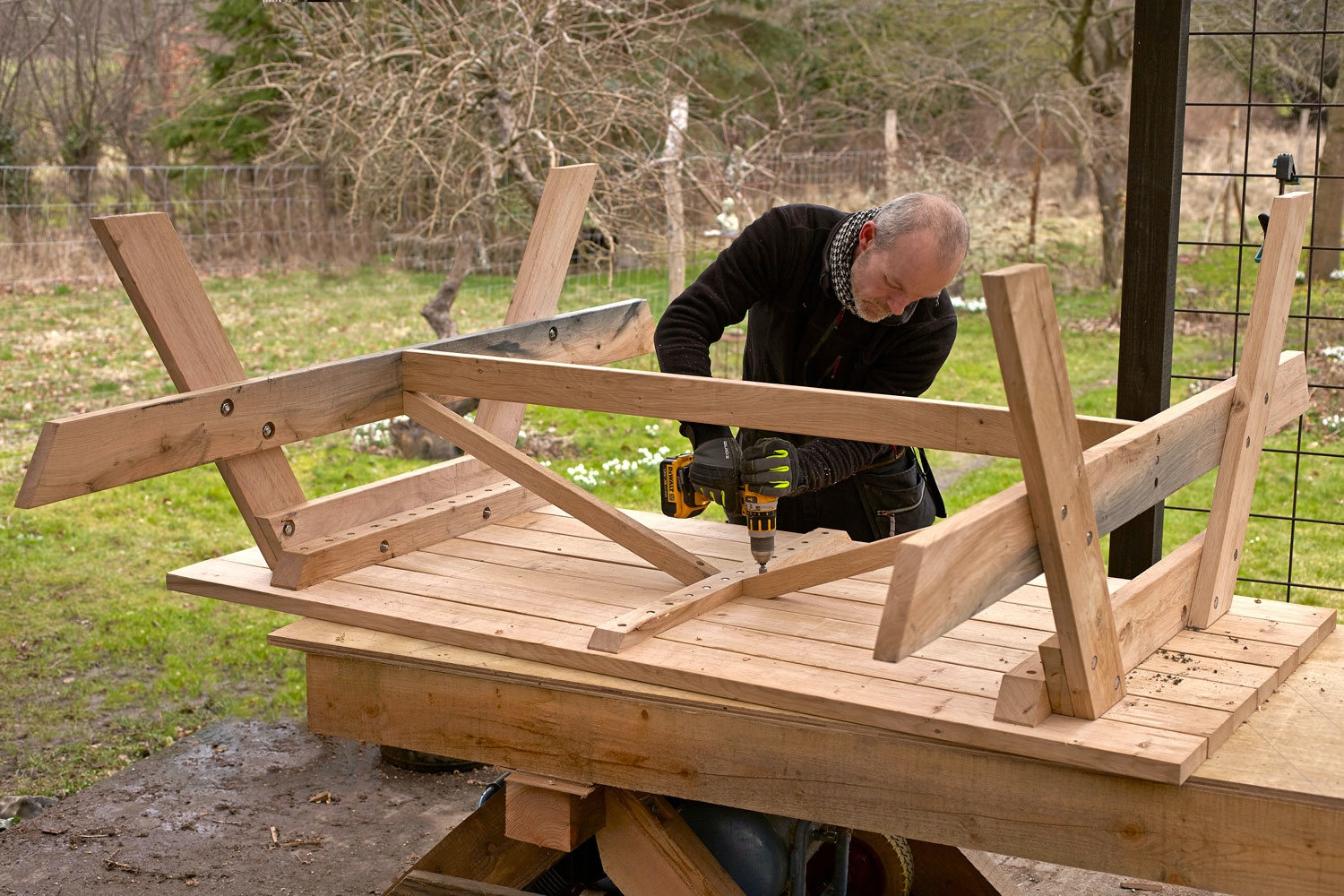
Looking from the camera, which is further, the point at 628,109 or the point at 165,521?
the point at 628,109

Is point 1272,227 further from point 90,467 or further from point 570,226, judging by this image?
point 90,467

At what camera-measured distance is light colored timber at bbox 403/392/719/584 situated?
3062 millimetres

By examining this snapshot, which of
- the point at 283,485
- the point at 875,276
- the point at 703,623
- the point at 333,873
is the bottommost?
the point at 333,873

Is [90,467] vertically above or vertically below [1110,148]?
below

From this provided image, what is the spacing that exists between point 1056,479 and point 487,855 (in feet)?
5.59

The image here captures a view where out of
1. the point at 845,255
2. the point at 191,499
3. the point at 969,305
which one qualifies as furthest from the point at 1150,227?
the point at 969,305

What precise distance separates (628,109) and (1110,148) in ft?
27.1

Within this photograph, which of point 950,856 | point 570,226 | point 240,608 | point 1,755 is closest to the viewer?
point 950,856

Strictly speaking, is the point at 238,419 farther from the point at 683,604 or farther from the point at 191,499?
the point at 191,499

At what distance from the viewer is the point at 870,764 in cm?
232

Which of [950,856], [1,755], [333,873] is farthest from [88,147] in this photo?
[950,856]

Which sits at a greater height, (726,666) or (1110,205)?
(1110,205)

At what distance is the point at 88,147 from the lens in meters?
17.9

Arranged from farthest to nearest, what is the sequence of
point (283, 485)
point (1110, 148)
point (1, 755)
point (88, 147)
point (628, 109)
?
point (88, 147), point (1110, 148), point (628, 109), point (1, 755), point (283, 485)
